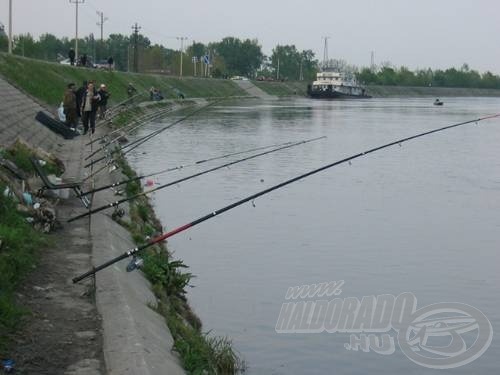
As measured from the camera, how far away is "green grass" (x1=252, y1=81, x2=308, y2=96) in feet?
381

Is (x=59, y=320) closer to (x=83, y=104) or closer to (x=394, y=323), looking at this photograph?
(x=394, y=323)

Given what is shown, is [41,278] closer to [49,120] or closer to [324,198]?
[324,198]

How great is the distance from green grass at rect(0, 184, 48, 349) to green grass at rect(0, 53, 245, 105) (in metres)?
19.8

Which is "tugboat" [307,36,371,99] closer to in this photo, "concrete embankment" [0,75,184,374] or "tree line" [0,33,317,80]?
"tree line" [0,33,317,80]

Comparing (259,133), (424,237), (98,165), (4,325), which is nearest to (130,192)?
(98,165)

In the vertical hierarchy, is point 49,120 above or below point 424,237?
above

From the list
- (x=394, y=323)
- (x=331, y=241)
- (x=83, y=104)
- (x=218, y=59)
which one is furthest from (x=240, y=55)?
(x=394, y=323)

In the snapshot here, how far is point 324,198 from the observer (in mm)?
18922

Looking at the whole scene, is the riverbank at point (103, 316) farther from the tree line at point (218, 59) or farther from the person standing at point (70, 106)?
the tree line at point (218, 59)

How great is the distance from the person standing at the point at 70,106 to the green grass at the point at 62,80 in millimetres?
5772

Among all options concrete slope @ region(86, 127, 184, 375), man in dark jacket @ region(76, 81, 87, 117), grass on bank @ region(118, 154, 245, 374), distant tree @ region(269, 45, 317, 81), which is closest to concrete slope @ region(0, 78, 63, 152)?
man in dark jacket @ region(76, 81, 87, 117)

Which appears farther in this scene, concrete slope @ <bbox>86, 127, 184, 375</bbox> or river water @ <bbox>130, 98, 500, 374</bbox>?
river water @ <bbox>130, 98, 500, 374</bbox>

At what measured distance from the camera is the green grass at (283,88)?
11600cm

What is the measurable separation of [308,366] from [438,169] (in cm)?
1847
